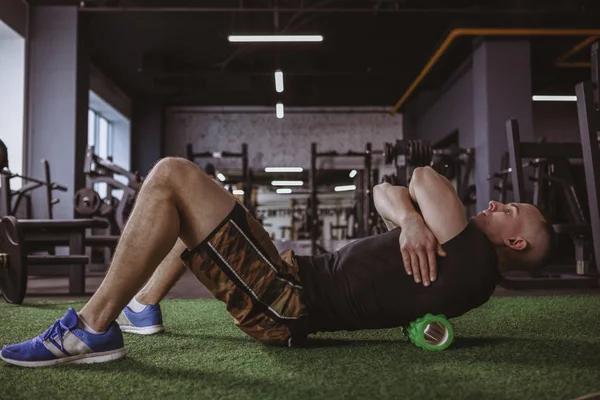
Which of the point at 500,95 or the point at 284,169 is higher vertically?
the point at 500,95

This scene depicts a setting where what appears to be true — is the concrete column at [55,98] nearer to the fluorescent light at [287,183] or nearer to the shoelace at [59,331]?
the shoelace at [59,331]

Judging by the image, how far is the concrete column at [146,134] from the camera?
10.6 metres

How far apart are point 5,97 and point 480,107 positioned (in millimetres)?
5516

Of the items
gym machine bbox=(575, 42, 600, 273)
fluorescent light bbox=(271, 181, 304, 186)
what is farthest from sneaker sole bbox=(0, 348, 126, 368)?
fluorescent light bbox=(271, 181, 304, 186)

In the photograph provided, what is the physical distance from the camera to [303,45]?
7941mm

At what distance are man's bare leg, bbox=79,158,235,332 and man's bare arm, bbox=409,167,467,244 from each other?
484mm

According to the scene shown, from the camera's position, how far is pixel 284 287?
148cm

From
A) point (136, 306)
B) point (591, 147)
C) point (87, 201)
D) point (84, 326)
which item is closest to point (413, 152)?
point (591, 147)

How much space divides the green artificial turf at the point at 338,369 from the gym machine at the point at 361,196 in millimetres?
5667

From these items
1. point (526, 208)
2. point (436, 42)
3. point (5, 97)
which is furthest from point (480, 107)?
point (526, 208)

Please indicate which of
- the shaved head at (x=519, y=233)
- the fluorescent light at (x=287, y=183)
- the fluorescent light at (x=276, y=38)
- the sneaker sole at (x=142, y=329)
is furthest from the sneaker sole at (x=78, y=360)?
the fluorescent light at (x=287, y=183)

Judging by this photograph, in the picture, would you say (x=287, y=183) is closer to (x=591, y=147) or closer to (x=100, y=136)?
(x=100, y=136)

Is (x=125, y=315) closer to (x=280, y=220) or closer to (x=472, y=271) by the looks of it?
(x=472, y=271)

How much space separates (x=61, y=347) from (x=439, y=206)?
0.98m
